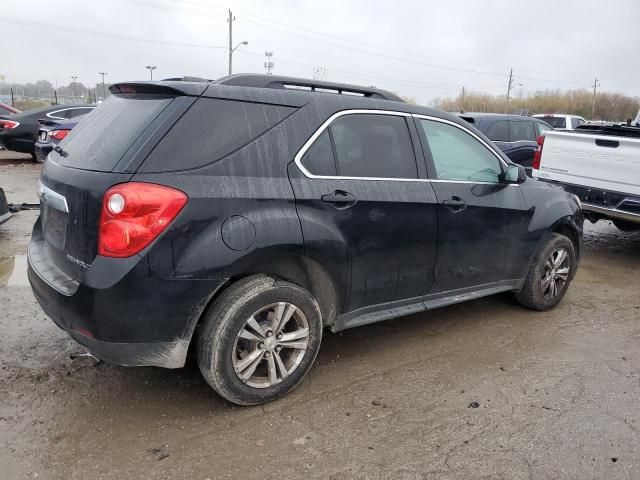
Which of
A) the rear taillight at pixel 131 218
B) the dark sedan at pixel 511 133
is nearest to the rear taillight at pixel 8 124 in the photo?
the dark sedan at pixel 511 133

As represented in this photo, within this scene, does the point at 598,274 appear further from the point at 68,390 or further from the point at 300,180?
the point at 68,390

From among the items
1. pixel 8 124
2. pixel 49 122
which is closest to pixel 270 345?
pixel 49 122

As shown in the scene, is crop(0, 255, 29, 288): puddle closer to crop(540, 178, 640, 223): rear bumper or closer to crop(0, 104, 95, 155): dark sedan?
crop(540, 178, 640, 223): rear bumper

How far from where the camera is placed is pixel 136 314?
103 inches

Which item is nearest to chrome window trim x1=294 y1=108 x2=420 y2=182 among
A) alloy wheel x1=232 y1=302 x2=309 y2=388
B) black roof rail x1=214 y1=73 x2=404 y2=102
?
black roof rail x1=214 y1=73 x2=404 y2=102

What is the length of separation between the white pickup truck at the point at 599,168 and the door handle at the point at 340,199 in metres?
4.32

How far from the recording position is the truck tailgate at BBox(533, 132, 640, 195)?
603 cm

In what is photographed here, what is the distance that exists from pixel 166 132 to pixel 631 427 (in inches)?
120

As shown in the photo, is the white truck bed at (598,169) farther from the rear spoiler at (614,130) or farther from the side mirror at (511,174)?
the side mirror at (511,174)

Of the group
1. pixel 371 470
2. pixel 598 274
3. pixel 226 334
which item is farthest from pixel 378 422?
pixel 598 274

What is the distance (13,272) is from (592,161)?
6.52 meters

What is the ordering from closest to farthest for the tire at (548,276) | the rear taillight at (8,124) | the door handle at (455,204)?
the door handle at (455,204) < the tire at (548,276) < the rear taillight at (8,124)

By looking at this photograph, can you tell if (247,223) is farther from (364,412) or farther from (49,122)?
(49,122)

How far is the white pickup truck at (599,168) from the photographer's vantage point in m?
6.04
